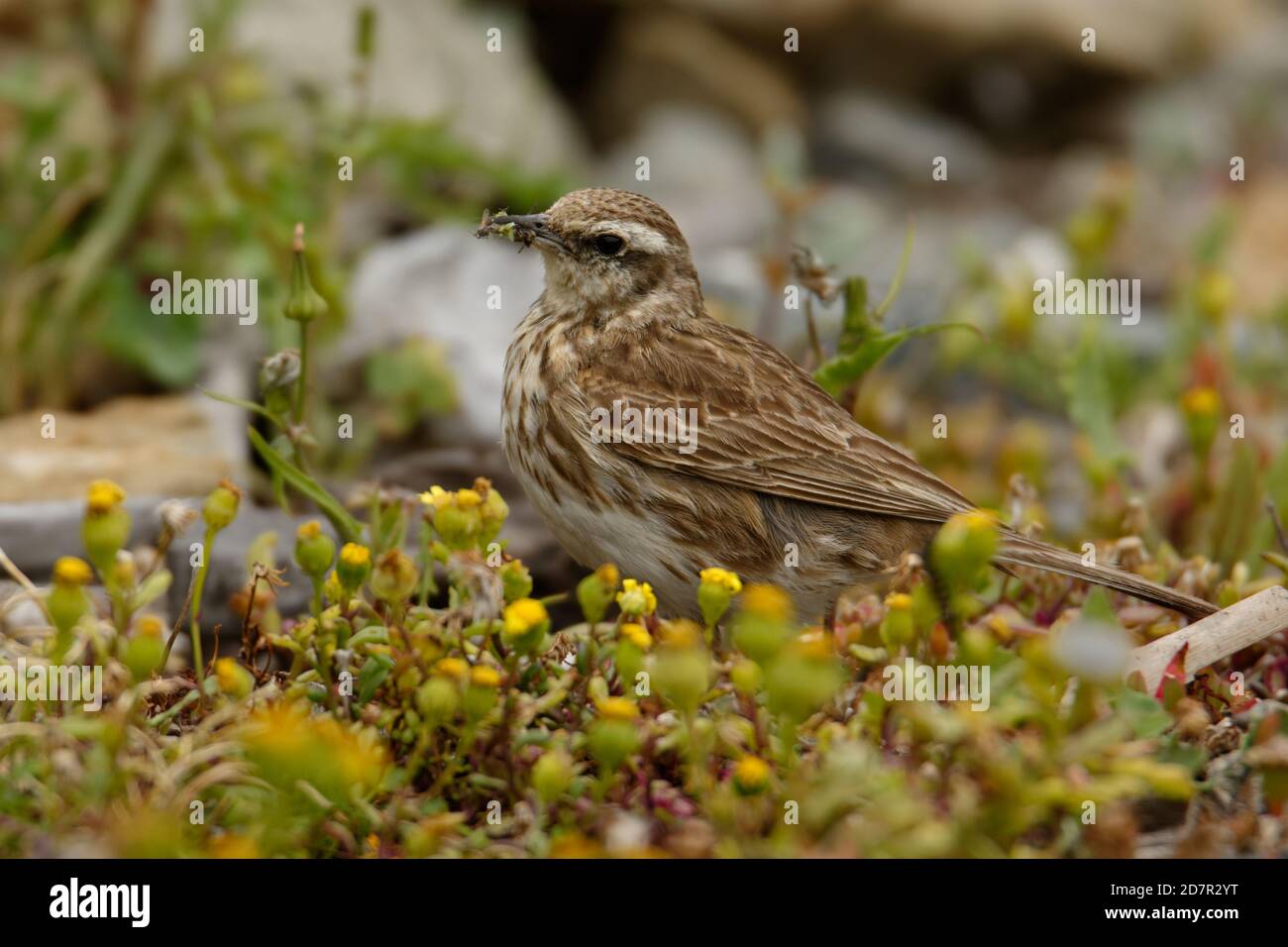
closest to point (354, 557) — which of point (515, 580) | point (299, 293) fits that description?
point (515, 580)

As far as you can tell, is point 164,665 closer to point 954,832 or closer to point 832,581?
point 832,581

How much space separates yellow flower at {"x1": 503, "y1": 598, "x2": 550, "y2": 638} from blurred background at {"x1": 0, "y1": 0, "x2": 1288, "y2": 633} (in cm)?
152

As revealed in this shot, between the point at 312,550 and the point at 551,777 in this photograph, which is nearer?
the point at 551,777

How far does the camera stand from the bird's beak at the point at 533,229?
4578 mm

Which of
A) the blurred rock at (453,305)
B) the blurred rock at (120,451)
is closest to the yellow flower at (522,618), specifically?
the blurred rock at (120,451)

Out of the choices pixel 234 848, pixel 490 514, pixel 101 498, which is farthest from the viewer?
pixel 490 514

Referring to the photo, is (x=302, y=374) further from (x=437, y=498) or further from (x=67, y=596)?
(x=67, y=596)

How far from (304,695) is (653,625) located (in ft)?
2.83

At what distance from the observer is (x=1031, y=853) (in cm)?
296

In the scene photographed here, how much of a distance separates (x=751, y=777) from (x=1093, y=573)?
60.6 inches

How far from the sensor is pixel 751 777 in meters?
2.84

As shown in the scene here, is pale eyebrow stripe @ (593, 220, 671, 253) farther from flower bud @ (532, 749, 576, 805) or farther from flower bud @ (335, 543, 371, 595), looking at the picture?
flower bud @ (532, 749, 576, 805)

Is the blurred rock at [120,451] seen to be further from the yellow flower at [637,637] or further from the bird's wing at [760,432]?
the yellow flower at [637,637]

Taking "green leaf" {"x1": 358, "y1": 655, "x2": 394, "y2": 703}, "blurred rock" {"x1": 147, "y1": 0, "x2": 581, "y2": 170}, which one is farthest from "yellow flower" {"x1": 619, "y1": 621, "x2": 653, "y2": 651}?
"blurred rock" {"x1": 147, "y1": 0, "x2": 581, "y2": 170}
